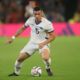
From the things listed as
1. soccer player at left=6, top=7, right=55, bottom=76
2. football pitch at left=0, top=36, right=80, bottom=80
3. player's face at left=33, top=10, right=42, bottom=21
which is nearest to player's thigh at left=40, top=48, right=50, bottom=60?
soccer player at left=6, top=7, right=55, bottom=76

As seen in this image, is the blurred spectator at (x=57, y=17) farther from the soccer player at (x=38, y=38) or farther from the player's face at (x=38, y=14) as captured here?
the player's face at (x=38, y=14)

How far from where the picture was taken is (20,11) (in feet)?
86.1

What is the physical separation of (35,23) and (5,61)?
3.87 m

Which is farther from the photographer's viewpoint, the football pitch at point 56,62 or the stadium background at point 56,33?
the stadium background at point 56,33

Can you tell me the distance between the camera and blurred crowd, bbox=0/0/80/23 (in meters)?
25.8

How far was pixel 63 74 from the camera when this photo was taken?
11102mm

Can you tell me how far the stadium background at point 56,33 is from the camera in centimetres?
1335

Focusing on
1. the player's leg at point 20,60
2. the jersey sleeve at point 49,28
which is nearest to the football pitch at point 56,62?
the player's leg at point 20,60

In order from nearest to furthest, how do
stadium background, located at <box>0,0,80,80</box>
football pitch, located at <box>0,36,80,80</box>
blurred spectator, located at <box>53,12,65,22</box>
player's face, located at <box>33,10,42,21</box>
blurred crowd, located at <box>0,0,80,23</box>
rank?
1. player's face, located at <box>33,10,42,21</box>
2. football pitch, located at <box>0,36,80,80</box>
3. stadium background, located at <box>0,0,80,80</box>
4. blurred spectator, located at <box>53,12,65,22</box>
5. blurred crowd, located at <box>0,0,80,23</box>

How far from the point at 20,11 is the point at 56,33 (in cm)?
330

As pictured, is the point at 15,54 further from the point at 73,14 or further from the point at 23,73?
the point at 73,14

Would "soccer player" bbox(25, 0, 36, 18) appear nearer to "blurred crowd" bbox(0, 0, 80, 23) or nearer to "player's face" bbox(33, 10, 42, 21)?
"blurred crowd" bbox(0, 0, 80, 23)

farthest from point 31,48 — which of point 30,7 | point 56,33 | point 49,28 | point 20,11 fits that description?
point 20,11

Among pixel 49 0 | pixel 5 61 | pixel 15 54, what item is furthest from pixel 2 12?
pixel 5 61
